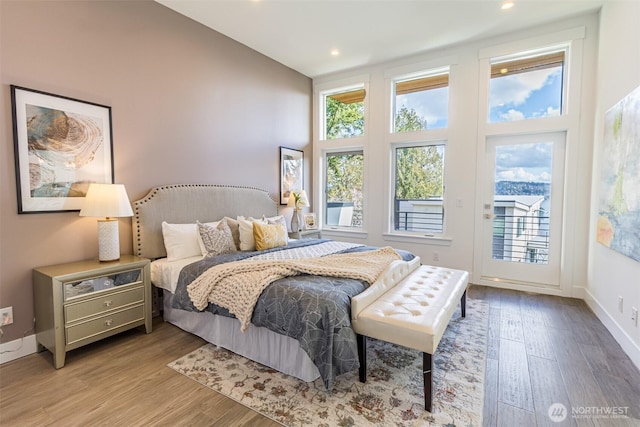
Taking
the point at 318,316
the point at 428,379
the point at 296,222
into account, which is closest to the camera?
the point at 428,379

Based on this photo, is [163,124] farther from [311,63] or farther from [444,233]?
[444,233]

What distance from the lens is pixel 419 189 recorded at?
4703 mm

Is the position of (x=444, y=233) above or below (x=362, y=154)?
below

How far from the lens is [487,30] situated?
378 cm

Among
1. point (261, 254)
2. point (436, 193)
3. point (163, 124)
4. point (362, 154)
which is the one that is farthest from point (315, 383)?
point (362, 154)

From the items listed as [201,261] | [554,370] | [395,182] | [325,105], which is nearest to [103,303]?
[201,261]

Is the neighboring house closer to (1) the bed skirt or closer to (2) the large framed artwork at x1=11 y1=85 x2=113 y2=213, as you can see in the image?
(1) the bed skirt

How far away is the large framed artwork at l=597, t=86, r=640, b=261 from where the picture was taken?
7.49 feet

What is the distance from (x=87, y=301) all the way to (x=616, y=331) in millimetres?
4246

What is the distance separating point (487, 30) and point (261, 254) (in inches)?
148

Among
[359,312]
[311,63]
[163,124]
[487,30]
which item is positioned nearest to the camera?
[359,312]

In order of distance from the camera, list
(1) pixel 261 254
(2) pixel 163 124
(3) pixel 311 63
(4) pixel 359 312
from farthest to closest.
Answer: (3) pixel 311 63 → (2) pixel 163 124 → (1) pixel 261 254 → (4) pixel 359 312

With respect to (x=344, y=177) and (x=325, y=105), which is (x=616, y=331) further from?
(x=325, y=105)

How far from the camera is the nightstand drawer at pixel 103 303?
2256 millimetres
